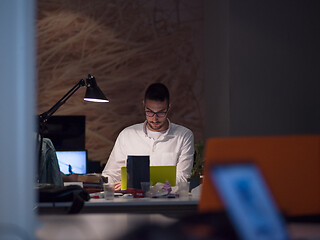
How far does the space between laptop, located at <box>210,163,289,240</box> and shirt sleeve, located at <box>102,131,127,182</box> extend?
269cm

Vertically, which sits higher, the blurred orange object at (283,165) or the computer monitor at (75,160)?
the blurred orange object at (283,165)

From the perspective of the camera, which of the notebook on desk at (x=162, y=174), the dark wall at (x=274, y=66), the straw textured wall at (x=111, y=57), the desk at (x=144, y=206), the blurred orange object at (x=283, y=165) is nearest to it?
the blurred orange object at (x=283, y=165)

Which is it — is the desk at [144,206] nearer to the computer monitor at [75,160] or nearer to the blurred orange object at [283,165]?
the blurred orange object at [283,165]

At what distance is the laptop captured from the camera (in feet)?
2.81

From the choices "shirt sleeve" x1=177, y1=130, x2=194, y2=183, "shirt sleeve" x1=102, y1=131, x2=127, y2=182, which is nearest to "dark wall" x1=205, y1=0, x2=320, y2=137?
"shirt sleeve" x1=177, y1=130, x2=194, y2=183

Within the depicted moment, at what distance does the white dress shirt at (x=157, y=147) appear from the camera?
3738mm

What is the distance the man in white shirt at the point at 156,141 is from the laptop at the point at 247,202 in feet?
8.45

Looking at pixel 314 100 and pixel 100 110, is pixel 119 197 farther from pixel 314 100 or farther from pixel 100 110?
pixel 100 110

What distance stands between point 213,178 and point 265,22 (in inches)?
153

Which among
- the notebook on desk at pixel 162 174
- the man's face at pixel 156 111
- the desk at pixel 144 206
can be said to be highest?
the man's face at pixel 156 111

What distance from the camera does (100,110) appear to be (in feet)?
18.4

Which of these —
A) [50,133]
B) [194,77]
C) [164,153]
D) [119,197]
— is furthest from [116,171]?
[194,77]

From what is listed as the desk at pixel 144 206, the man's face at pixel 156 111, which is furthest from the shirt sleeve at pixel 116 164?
the desk at pixel 144 206

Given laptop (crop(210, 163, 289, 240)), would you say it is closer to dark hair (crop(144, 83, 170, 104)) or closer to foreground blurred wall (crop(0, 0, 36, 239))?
foreground blurred wall (crop(0, 0, 36, 239))
